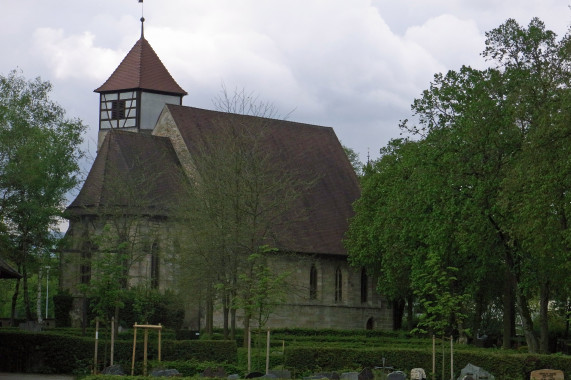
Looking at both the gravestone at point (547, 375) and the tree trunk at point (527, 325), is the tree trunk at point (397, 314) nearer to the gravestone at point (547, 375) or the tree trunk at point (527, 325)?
the tree trunk at point (527, 325)

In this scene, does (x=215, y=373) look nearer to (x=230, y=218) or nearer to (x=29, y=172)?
(x=230, y=218)

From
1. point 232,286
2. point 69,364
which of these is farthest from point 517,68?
point 69,364

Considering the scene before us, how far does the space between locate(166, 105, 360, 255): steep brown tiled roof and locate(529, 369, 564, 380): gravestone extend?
2982 cm

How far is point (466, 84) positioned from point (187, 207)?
47.0ft

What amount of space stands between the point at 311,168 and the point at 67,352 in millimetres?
35979

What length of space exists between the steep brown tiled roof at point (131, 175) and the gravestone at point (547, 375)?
25593mm

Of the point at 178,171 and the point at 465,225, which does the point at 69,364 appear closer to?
the point at 465,225

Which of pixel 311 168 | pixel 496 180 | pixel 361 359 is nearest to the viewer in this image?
pixel 361 359

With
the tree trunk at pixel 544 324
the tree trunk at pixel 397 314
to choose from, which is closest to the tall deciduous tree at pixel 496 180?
the tree trunk at pixel 544 324

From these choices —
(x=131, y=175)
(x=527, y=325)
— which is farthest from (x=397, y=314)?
(x=527, y=325)

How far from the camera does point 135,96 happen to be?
248 ft

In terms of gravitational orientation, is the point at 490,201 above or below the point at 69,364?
above

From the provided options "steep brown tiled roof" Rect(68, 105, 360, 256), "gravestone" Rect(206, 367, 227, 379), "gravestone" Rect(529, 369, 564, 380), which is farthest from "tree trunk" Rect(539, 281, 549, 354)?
"gravestone" Rect(206, 367, 227, 379)

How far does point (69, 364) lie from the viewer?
3972cm
